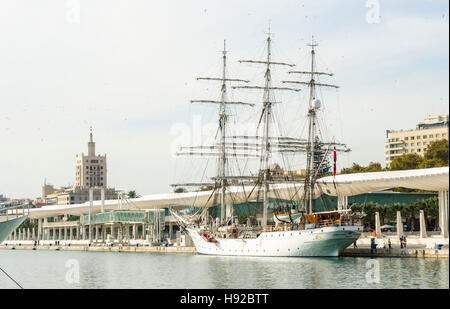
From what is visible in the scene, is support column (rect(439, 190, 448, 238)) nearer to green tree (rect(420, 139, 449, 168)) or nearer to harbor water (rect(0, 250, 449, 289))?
harbor water (rect(0, 250, 449, 289))

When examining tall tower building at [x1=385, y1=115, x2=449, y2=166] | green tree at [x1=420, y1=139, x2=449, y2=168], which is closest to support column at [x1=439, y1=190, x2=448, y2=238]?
green tree at [x1=420, y1=139, x2=449, y2=168]

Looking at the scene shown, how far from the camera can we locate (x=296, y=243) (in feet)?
221

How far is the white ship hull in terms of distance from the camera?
64.2 m

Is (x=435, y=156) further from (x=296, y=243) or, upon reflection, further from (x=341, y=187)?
(x=296, y=243)

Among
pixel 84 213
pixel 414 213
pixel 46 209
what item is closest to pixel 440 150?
pixel 414 213

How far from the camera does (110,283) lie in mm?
45000

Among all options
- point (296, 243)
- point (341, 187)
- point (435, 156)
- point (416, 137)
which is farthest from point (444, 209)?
point (416, 137)

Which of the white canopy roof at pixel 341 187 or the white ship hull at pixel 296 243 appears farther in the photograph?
the white canopy roof at pixel 341 187

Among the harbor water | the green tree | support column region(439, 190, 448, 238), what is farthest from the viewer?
the green tree

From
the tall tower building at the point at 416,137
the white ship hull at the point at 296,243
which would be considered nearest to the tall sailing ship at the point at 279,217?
the white ship hull at the point at 296,243

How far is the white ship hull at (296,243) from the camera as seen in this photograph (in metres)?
64.2

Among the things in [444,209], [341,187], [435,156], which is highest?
[435,156]

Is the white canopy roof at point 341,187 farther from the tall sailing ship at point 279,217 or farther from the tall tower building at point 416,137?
the tall tower building at point 416,137
